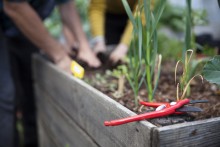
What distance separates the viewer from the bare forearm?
Result: 5.25 ft

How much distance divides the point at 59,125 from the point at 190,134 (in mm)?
1014

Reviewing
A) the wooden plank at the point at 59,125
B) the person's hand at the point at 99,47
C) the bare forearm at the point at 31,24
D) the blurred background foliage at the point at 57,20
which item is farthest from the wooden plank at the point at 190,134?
the blurred background foliage at the point at 57,20

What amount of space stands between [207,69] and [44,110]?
141 centimetres

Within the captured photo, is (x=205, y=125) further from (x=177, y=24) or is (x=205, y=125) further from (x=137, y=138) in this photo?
(x=177, y=24)

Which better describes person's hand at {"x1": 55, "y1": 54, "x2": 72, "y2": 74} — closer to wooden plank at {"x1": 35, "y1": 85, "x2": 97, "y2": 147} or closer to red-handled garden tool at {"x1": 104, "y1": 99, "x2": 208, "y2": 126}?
wooden plank at {"x1": 35, "y1": 85, "x2": 97, "y2": 147}

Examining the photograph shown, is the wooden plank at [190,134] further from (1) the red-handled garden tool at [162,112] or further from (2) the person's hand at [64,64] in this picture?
(2) the person's hand at [64,64]

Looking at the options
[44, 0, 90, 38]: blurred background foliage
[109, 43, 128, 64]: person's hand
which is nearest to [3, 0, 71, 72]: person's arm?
[109, 43, 128, 64]: person's hand

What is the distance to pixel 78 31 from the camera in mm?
2174

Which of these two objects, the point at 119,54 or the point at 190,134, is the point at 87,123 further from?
the point at 119,54

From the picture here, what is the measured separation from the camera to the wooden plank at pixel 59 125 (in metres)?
1.35

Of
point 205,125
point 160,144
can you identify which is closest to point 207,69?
point 205,125

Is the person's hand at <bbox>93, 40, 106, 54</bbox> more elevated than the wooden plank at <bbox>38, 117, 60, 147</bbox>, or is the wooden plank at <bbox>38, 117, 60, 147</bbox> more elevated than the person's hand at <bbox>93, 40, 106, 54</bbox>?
the person's hand at <bbox>93, 40, 106, 54</bbox>

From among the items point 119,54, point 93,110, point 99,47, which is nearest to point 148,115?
point 93,110

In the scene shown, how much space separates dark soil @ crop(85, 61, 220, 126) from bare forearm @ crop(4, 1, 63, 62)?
0.81ft
